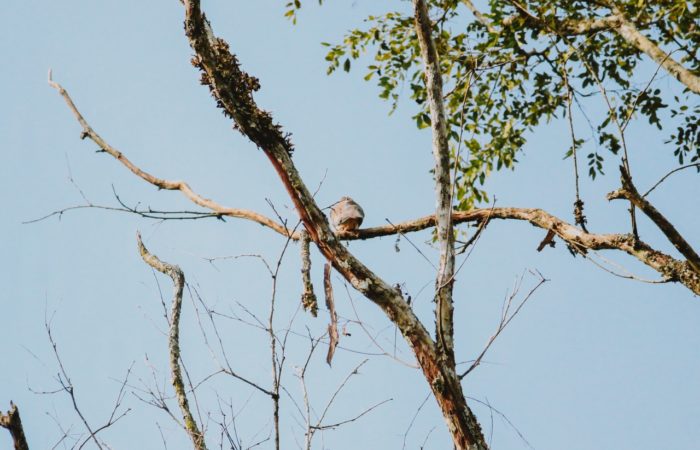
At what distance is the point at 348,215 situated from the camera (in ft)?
12.9

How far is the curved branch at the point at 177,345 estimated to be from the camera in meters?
2.93

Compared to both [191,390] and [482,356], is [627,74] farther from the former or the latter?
[191,390]

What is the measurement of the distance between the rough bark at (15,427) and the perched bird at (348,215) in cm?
194

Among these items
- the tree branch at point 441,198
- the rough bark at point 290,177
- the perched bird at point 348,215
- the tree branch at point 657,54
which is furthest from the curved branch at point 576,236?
the tree branch at point 657,54

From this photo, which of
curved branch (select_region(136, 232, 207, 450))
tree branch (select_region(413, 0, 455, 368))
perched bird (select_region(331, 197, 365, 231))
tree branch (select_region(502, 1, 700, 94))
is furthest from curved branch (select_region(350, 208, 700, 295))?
tree branch (select_region(502, 1, 700, 94))

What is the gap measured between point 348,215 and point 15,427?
2.01 meters

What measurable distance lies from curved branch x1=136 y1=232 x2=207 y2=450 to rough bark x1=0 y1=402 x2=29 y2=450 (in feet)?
2.11

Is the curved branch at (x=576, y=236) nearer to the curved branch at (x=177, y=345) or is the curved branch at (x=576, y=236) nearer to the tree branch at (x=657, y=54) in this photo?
the curved branch at (x=177, y=345)

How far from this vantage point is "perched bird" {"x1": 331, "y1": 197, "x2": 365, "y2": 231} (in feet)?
12.9

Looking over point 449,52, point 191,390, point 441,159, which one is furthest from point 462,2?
point 191,390

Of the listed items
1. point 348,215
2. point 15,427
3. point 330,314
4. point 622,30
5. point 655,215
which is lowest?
point 15,427

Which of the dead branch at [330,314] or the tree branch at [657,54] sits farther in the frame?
the tree branch at [657,54]

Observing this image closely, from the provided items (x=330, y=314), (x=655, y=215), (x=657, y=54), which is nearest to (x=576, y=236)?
(x=655, y=215)

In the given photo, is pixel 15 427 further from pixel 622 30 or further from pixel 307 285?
pixel 622 30
